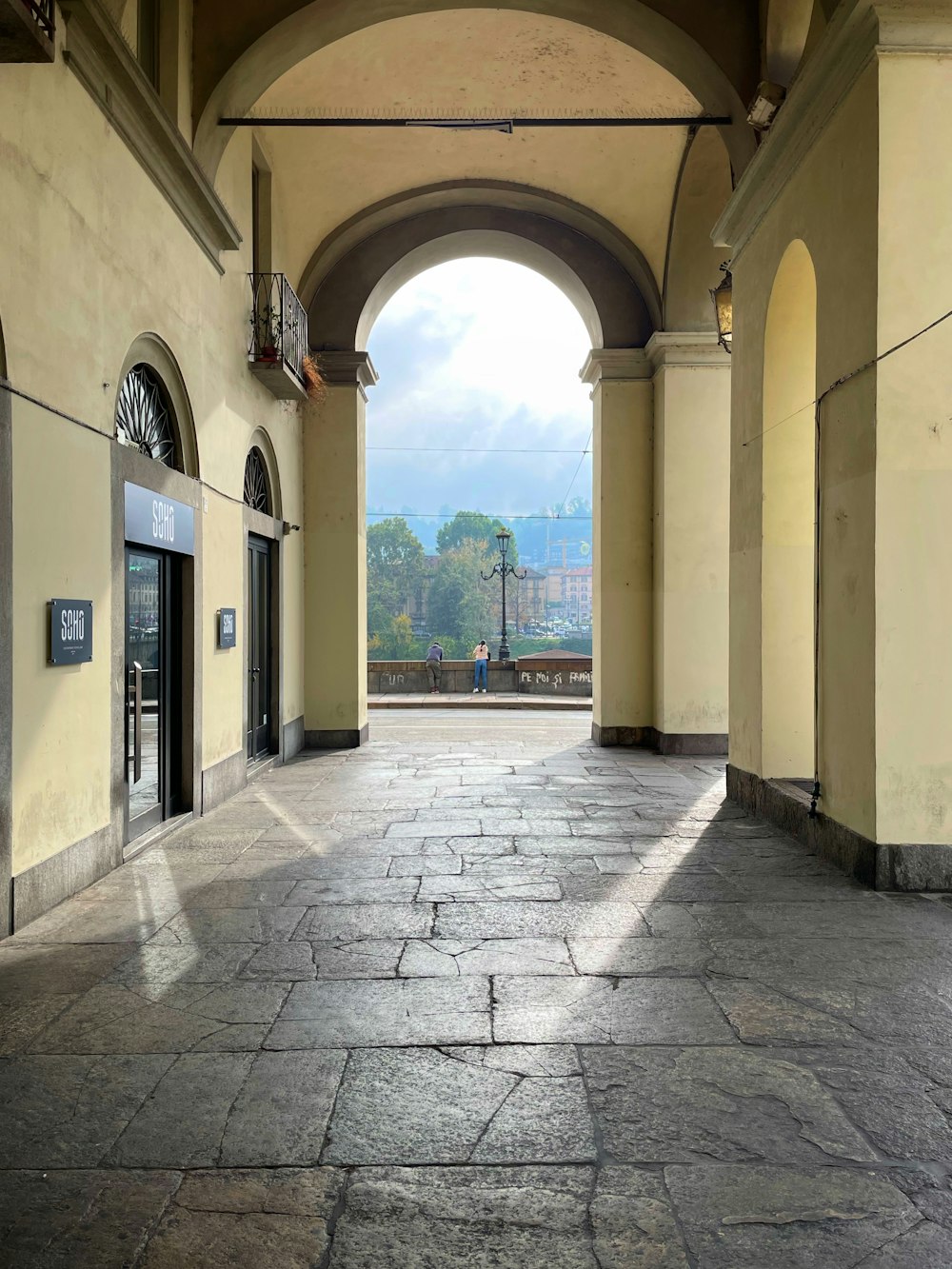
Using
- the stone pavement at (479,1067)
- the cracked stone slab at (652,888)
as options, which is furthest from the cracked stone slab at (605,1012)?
the cracked stone slab at (652,888)

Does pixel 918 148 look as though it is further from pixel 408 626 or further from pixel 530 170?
pixel 408 626

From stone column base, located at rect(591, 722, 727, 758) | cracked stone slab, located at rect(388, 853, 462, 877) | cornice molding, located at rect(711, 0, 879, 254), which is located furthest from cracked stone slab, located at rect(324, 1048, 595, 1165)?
stone column base, located at rect(591, 722, 727, 758)

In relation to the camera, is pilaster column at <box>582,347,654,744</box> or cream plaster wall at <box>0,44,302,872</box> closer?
cream plaster wall at <box>0,44,302,872</box>

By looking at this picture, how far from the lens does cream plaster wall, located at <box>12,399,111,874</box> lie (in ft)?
16.4

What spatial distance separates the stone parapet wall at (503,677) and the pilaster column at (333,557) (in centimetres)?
806

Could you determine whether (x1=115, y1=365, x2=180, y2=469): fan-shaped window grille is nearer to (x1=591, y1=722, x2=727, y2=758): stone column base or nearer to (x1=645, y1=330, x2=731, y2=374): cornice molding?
(x1=645, y1=330, x2=731, y2=374): cornice molding

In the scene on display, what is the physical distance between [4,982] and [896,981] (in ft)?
11.9

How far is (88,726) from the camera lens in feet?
19.4

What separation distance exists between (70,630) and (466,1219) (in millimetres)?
4079

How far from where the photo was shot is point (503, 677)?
21828mm

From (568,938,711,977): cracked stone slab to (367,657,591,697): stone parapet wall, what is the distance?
1635cm

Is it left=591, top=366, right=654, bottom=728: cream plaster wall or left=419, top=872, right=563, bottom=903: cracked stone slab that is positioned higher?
left=591, top=366, right=654, bottom=728: cream plaster wall

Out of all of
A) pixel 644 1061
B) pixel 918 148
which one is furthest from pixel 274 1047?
pixel 918 148

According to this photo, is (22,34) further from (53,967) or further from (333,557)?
(333,557)
